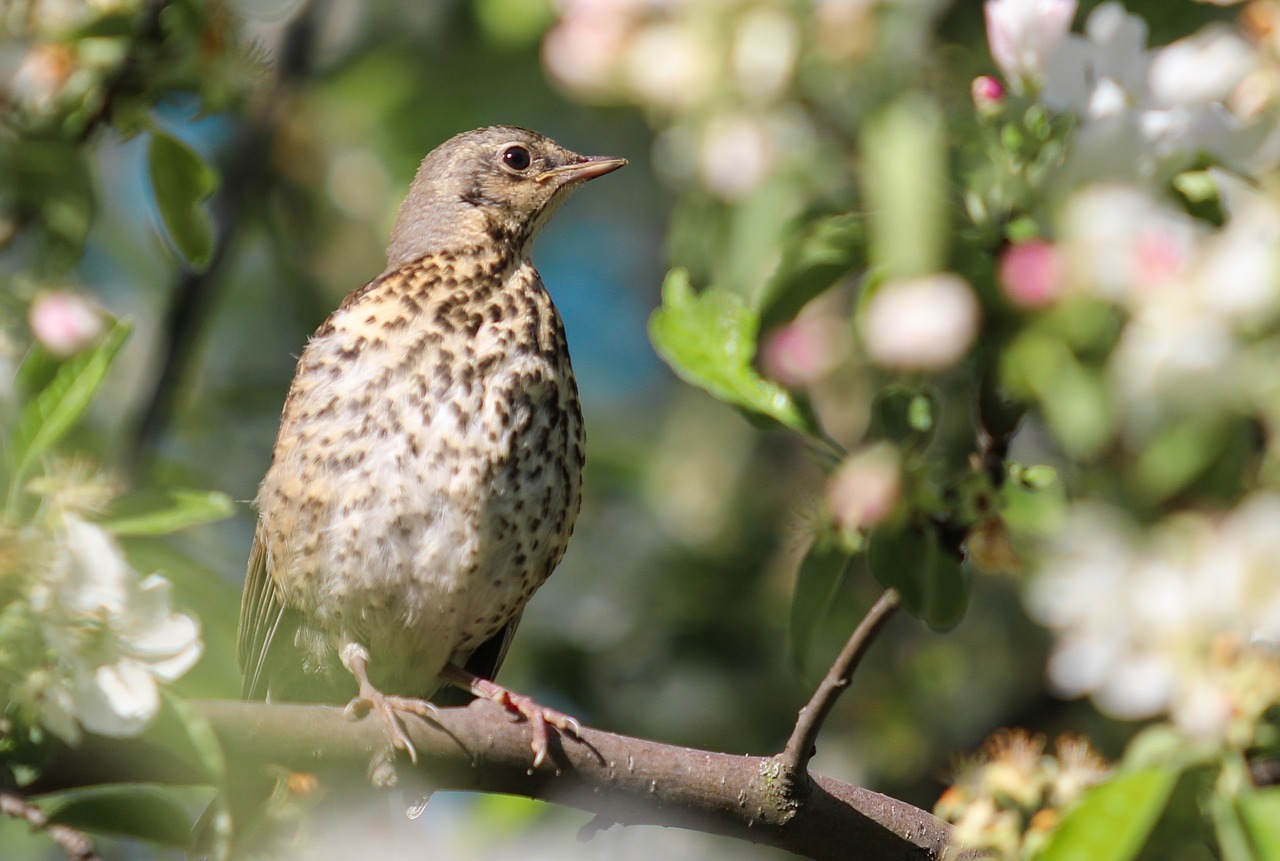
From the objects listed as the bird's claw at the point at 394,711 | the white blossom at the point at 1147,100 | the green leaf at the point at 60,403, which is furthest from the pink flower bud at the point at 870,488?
the green leaf at the point at 60,403

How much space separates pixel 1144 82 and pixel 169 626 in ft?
5.22

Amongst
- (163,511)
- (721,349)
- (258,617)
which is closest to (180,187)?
(163,511)

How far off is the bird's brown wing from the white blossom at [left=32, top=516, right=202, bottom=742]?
176cm

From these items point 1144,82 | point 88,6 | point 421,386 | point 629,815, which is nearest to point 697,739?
point 421,386

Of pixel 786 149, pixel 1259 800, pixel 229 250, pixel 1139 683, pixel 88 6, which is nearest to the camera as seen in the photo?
pixel 1259 800

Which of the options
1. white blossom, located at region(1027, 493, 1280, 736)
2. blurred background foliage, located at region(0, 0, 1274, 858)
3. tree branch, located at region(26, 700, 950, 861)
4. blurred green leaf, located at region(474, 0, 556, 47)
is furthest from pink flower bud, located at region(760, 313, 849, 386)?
blurred green leaf, located at region(474, 0, 556, 47)

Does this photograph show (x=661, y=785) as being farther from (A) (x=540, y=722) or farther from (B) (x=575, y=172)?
(B) (x=575, y=172)

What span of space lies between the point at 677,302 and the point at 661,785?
788 millimetres

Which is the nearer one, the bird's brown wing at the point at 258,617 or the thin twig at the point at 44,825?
the thin twig at the point at 44,825

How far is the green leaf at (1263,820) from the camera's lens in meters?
1.81

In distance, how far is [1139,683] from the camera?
84.2 inches

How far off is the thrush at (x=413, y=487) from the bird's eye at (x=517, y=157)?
1.66ft

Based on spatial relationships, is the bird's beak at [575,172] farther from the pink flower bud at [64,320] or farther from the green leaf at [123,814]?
the green leaf at [123,814]

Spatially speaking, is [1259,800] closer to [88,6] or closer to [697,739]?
[88,6]
